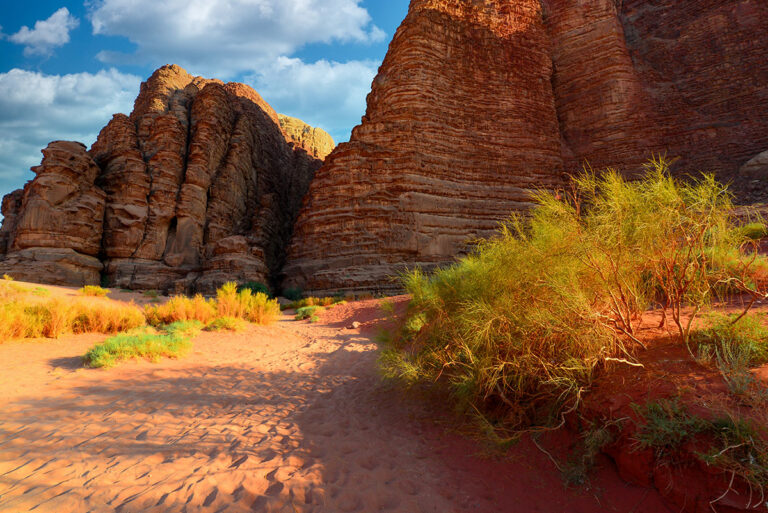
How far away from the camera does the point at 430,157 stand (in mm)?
18906

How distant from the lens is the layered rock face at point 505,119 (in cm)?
1834

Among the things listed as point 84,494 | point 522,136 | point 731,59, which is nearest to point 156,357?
point 84,494

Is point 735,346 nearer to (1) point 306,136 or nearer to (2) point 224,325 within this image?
(2) point 224,325

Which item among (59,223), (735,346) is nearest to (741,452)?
(735,346)

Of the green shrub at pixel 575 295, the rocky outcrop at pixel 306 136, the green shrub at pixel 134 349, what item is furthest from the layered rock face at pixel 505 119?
the rocky outcrop at pixel 306 136

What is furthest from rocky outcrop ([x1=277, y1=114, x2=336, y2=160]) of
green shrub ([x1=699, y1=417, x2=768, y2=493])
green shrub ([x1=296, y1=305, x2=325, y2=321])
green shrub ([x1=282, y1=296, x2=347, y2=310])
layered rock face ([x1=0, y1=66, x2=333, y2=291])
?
green shrub ([x1=699, y1=417, x2=768, y2=493])

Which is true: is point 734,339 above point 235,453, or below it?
above

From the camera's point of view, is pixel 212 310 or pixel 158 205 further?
pixel 158 205

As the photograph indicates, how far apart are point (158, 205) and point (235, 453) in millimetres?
23392

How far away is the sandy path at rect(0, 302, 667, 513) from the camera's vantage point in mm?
2410

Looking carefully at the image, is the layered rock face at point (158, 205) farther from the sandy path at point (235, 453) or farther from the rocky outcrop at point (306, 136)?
the sandy path at point (235, 453)

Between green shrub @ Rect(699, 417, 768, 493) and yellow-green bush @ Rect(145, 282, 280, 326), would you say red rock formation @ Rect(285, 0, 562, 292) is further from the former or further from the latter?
green shrub @ Rect(699, 417, 768, 493)

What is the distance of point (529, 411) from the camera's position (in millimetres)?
3244

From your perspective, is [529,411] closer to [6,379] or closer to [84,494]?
[84,494]
